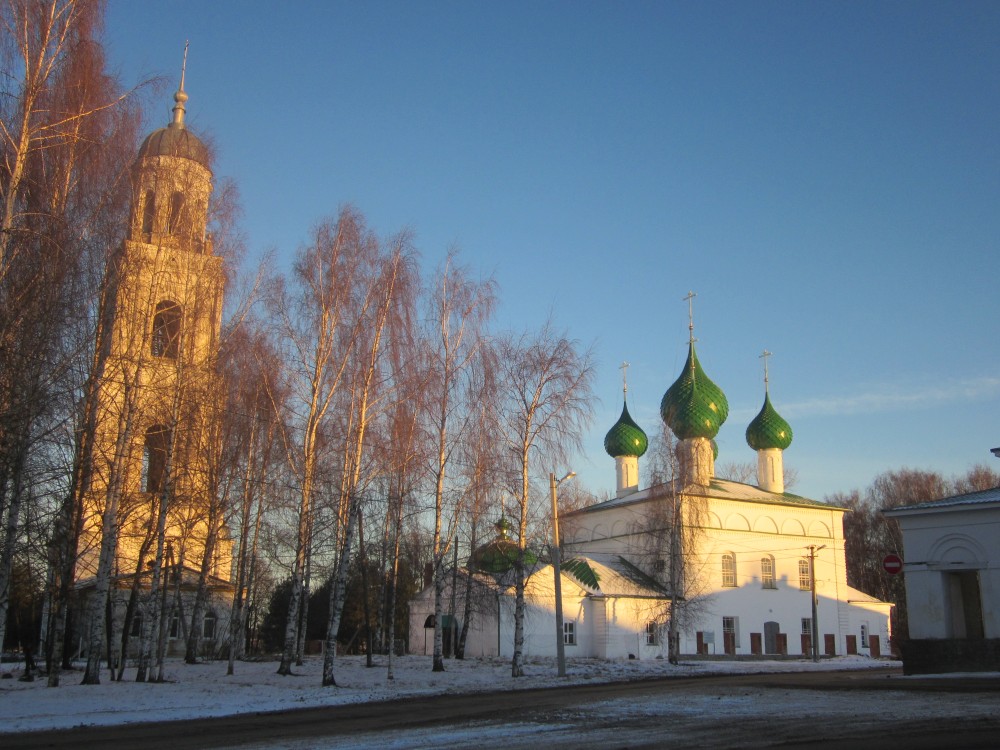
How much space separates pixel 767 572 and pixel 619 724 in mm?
35187

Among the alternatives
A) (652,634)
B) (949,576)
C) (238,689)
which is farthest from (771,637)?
(238,689)

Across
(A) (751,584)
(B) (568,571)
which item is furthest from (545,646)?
(A) (751,584)

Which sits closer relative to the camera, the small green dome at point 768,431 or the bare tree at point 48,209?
the bare tree at point 48,209

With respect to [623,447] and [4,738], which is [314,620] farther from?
[4,738]

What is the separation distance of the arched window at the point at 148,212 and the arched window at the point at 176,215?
15.3 inches

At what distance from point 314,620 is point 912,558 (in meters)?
41.2

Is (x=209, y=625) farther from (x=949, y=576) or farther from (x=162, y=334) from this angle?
(x=949, y=576)

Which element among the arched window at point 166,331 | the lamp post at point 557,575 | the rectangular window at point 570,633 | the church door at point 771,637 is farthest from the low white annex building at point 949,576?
the arched window at point 166,331

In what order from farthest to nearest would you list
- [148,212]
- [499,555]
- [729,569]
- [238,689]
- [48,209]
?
[729,569]
[499,555]
[238,689]
[148,212]
[48,209]

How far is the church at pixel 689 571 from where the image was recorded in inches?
1438

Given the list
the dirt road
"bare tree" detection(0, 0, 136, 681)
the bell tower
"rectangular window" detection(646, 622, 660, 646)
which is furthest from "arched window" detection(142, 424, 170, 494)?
"rectangular window" detection(646, 622, 660, 646)

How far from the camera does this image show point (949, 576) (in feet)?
83.3

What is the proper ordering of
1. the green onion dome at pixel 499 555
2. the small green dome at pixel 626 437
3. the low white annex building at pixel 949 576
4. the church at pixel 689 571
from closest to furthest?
the low white annex building at pixel 949 576, the green onion dome at pixel 499 555, the church at pixel 689 571, the small green dome at pixel 626 437

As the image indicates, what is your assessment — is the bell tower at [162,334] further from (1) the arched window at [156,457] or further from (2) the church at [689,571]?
(2) the church at [689,571]
